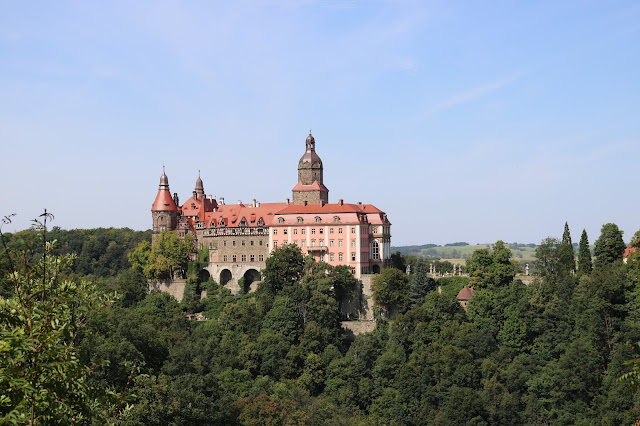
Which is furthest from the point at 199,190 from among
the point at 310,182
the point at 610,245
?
the point at 610,245

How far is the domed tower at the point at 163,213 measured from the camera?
79.8 metres

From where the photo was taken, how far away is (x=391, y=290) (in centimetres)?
6819

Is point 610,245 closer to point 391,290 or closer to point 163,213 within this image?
point 391,290

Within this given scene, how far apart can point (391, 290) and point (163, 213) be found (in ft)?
83.7

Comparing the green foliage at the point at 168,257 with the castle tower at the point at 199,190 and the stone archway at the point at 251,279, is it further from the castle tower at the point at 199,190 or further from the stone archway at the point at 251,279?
the castle tower at the point at 199,190

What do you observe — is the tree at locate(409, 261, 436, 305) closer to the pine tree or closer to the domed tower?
the pine tree

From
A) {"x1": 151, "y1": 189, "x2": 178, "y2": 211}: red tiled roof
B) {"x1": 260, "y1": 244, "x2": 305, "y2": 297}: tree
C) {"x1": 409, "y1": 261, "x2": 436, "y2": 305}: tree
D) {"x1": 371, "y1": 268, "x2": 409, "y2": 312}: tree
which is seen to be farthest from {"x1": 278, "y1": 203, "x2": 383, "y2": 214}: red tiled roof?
{"x1": 151, "y1": 189, "x2": 178, "y2": 211}: red tiled roof

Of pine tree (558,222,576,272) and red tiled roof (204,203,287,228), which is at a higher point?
red tiled roof (204,203,287,228)

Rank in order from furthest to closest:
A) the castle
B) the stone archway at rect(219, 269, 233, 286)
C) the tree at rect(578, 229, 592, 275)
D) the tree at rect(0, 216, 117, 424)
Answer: the stone archway at rect(219, 269, 233, 286) → the castle → the tree at rect(578, 229, 592, 275) → the tree at rect(0, 216, 117, 424)

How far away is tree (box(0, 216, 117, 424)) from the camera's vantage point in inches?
453

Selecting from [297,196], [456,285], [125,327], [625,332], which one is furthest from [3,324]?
[297,196]

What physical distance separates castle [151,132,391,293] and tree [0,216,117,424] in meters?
58.4

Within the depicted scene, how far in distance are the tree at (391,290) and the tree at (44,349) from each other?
181ft

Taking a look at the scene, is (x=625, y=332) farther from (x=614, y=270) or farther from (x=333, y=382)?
(x=333, y=382)
